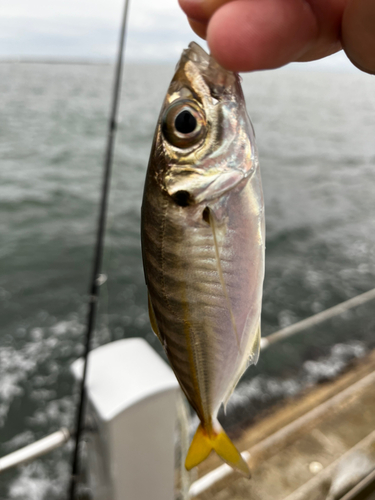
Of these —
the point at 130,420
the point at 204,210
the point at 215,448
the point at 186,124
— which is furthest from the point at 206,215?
the point at 130,420

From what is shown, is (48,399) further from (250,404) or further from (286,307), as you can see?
(286,307)

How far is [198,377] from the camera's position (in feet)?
2.64

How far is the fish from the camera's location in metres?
0.73

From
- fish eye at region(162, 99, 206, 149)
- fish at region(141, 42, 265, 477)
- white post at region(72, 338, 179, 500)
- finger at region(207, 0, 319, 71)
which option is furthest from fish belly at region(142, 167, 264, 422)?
white post at region(72, 338, 179, 500)

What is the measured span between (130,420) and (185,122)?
1.45 metres

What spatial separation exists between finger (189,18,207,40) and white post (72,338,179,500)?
1457mm

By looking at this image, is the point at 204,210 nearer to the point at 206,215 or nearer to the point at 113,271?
the point at 206,215

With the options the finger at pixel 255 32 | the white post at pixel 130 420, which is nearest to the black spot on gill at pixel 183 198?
the finger at pixel 255 32

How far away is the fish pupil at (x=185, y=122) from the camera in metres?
0.74

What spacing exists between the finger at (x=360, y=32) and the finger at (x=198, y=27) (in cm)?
25

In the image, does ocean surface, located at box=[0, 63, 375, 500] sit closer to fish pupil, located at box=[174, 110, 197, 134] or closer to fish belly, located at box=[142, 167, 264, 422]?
fish belly, located at box=[142, 167, 264, 422]

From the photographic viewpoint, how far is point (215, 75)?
0.74 m

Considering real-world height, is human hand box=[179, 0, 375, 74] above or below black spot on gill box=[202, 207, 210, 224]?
above

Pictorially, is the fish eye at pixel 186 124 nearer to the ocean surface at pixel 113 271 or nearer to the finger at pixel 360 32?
the finger at pixel 360 32
